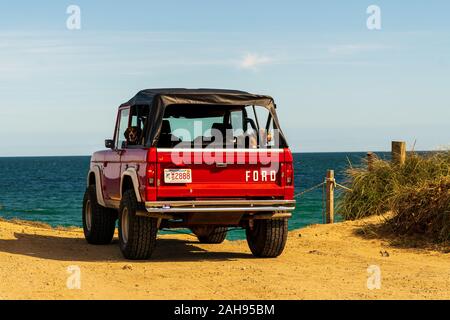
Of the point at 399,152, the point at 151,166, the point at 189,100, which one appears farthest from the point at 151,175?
the point at 399,152

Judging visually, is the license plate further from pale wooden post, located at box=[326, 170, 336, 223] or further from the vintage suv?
pale wooden post, located at box=[326, 170, 336, 223]

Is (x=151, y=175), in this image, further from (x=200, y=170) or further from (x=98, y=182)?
(x=98, y=182)

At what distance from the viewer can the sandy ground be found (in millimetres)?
9023

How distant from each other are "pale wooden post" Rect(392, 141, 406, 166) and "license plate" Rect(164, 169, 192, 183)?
7.81 metres

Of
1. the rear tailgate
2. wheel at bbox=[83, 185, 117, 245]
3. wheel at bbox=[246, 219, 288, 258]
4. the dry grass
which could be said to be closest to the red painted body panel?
the rear tailgate

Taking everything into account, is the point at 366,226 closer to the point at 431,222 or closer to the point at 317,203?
the point at 431,222

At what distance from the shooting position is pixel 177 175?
1110 centimetres

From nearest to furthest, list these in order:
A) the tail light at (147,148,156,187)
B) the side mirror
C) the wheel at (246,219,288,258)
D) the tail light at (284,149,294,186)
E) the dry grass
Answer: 1. the tail light at (147,148,156,187)
2. the tail light at (284,149,294,186)
3. the wheel at (246,219,288,258)
4. the side mirror
5. the dry grass

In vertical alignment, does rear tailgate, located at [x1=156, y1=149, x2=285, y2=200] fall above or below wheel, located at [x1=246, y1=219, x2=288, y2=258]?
above

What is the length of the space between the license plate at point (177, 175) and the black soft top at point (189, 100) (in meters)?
0.45

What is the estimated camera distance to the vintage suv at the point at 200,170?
437 inches

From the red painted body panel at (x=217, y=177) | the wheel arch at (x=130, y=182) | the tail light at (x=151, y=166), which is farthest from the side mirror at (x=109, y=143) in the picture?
the tail light at (x=151, y=166)
